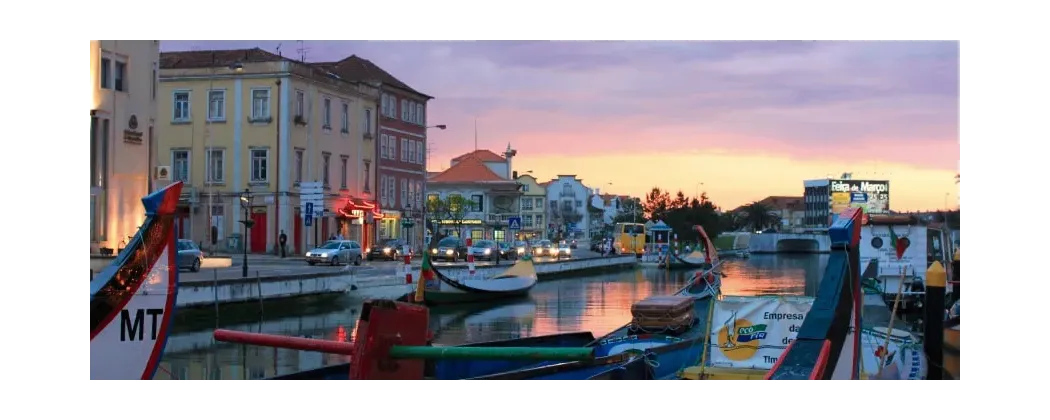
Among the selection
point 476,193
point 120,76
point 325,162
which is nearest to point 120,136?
point 120,76

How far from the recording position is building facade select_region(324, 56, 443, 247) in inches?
1754

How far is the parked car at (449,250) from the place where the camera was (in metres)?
52.7

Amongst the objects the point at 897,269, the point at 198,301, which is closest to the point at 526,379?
the point at 198,301

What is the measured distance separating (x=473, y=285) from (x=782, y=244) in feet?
250

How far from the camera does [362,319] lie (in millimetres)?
10477

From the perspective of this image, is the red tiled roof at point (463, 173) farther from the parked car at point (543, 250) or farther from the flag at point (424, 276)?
the flag at point (424, 276)

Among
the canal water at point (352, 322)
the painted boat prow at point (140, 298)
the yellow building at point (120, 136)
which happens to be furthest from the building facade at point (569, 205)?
the painted boat prow at point (140, 298)

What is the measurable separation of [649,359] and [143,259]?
661 centimetres

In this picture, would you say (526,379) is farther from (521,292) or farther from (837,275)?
(521,292)

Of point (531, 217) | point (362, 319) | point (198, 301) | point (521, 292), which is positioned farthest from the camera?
point (531, 217)

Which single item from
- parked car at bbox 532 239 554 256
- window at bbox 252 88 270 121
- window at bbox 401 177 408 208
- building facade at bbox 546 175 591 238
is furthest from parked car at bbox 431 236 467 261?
building facade at bbox 546 175 591 238

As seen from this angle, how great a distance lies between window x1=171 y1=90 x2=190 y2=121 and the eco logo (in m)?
31.5

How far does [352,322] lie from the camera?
28469mm

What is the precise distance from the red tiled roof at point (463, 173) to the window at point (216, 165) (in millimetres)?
30658
